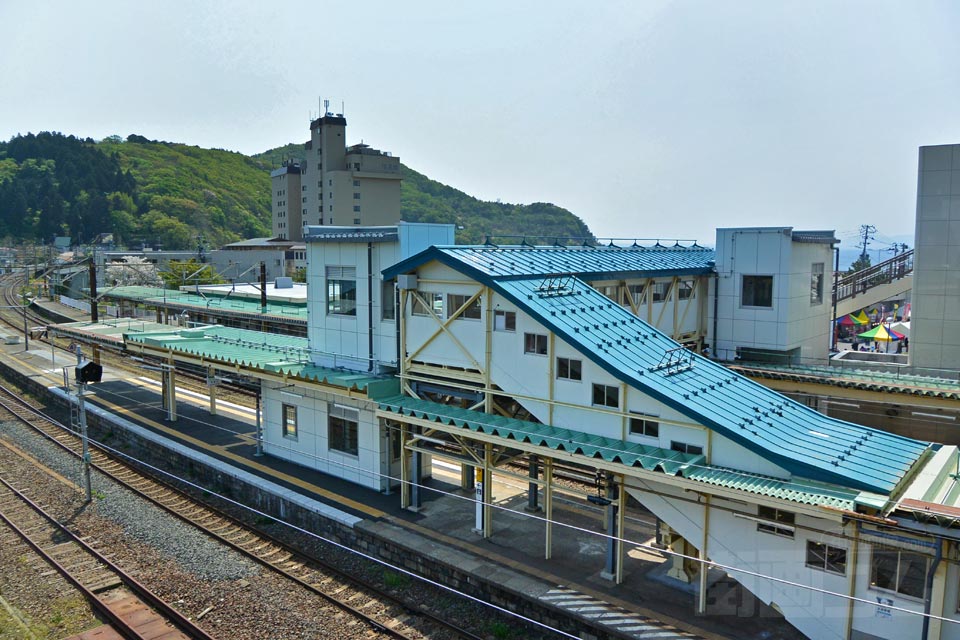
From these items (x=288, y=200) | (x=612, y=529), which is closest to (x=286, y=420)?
(x=612, y=529)

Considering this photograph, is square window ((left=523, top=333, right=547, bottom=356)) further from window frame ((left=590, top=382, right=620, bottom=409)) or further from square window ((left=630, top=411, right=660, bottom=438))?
square window ((left=630, top=411, right=660, bottom=438))

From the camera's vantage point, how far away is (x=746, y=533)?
11.0 meters

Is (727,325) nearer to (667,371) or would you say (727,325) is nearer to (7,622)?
(667,371)

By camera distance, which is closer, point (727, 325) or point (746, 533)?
point (746, 533)

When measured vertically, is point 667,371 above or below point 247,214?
below

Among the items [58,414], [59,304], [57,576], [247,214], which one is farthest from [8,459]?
[247,214]

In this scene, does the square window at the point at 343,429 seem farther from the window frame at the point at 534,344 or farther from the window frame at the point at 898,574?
the window frame at the point at 898,574

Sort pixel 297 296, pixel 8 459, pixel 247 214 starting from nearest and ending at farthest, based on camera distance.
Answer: pixel 8 459, pixel 297 296, pixel 247 214

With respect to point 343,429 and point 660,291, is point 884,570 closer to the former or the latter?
point 660,291

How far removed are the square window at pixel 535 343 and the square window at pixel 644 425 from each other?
7.46ft

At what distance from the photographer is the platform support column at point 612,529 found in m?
12.6

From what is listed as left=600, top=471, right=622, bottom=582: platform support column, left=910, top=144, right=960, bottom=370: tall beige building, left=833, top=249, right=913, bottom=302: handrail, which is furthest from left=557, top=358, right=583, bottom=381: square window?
left=833, top=249, right=913, bottom=302: handrail

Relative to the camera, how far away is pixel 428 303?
1623cm

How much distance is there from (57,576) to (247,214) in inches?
4806
